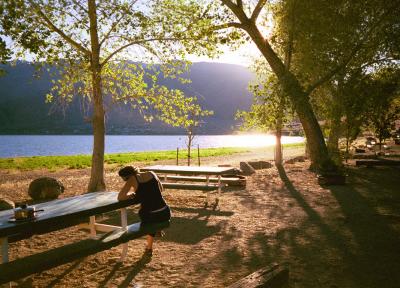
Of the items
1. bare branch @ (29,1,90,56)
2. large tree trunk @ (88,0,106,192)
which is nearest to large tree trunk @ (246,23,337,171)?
large tree trunk @ (88,0,106,192)

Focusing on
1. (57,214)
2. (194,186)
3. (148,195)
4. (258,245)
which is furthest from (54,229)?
(194,186)

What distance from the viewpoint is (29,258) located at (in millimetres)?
4730

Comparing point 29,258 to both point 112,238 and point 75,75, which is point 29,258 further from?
point 75,75

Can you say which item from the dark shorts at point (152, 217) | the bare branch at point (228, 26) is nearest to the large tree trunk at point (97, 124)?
the bare branch at point (228, 26)

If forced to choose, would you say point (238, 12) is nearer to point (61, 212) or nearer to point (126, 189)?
point (126, 189)

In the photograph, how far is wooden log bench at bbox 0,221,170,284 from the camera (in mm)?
4277

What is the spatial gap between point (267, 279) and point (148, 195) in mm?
2777

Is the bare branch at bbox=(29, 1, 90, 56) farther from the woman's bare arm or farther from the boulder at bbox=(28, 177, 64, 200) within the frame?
the woman's bare arm

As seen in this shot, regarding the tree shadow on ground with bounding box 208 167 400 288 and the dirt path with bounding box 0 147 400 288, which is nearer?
the tree shadow on ground with bounding box 208 167 400 288

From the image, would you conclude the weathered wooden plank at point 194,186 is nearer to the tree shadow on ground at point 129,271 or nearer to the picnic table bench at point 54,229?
the picnic table bench at point 54,229

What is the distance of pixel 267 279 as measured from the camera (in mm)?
4426

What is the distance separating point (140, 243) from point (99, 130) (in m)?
6.48

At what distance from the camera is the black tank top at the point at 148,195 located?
6438 millimetres

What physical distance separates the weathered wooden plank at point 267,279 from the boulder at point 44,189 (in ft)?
33.4
